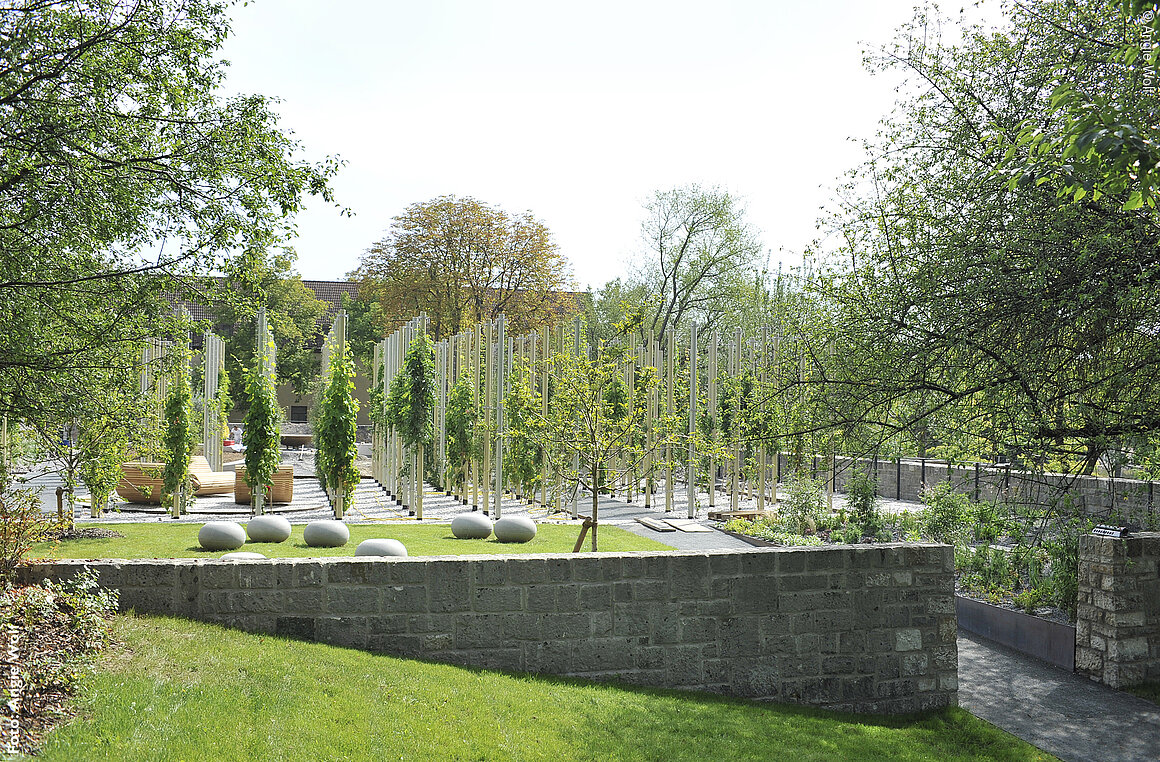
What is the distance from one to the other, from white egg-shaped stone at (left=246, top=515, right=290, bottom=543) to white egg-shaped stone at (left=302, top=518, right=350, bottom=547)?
605 millimetres

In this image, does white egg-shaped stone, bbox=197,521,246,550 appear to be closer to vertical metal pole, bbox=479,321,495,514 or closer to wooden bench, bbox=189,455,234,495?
vertical metal pole, bbox=479,321,495,514

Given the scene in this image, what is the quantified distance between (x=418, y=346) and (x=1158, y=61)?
14438 mm

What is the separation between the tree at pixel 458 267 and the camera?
115ft

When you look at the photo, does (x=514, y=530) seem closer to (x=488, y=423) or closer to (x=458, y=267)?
(x=488, y=423)

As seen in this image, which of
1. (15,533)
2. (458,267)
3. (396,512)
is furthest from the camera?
(458,267)

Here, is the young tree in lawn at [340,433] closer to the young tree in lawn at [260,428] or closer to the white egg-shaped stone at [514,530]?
the young tree in lawn at [260,428]

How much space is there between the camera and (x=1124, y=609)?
752 centimetres

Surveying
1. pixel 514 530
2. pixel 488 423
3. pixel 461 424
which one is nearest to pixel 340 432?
pixel 488 423

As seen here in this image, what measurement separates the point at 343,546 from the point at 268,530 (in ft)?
3.48

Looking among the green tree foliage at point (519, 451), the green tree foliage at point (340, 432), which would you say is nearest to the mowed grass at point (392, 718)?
the green tree foliage at point (340, 432)

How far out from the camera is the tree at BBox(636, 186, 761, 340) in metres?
37.1

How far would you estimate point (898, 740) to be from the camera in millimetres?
6051

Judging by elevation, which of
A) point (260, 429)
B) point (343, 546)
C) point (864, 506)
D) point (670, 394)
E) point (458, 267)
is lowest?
point (343, 546)

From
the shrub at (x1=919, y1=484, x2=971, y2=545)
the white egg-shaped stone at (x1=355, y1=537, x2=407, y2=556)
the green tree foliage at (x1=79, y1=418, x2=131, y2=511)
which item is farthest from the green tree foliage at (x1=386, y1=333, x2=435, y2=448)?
the shrub at (x1=919, y1=484, x2=971, y2=545)
